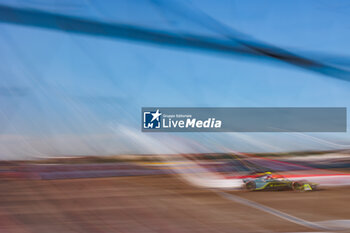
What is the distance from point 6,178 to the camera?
11.6 ft

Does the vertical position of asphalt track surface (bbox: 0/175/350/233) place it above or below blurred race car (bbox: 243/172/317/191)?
below

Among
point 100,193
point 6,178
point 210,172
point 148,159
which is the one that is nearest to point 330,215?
point 210,172

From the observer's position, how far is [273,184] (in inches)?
158

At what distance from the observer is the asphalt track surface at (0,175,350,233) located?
306cm

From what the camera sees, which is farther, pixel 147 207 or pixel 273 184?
pixel 273 184

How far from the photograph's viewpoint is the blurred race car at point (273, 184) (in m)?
3.94

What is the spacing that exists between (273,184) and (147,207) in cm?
166

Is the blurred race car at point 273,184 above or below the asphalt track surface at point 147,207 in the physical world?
above

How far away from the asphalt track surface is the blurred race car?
8 centimetres

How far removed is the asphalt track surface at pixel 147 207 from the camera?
306cm

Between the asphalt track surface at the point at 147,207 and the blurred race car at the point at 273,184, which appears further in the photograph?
the blurred race car at the point at 273,184

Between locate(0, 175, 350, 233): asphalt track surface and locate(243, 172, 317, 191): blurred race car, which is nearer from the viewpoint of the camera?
locate(0, 175, 350, 233): asphalt track surface

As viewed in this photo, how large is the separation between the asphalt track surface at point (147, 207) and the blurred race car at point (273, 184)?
8 centimetres

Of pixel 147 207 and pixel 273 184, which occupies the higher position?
pixel 273 184
